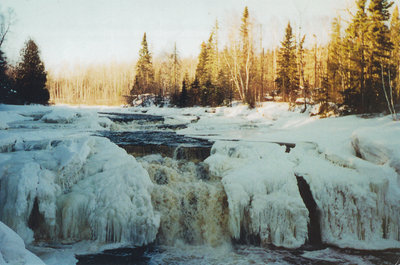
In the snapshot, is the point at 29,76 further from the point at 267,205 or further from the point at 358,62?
the point at 358,62

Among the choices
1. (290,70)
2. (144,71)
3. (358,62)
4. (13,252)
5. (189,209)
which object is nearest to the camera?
(13,252)

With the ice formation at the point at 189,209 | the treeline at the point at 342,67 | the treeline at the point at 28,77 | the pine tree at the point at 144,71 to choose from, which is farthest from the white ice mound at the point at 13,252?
the pine tree at the point at 144,71

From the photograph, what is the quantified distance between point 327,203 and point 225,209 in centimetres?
232

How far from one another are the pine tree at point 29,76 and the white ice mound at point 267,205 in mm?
19501

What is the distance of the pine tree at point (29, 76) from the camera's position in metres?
19.6

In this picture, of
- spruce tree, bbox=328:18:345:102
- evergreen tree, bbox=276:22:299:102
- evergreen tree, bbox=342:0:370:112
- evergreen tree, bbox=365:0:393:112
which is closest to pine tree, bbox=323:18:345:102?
spruce tree, bbox=328:18:345:102

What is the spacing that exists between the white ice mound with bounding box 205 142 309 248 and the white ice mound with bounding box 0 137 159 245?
73.6 inches

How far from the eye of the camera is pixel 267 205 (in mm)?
5500

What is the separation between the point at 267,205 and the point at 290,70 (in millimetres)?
26360

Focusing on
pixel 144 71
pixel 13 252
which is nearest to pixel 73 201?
pixel 13 252

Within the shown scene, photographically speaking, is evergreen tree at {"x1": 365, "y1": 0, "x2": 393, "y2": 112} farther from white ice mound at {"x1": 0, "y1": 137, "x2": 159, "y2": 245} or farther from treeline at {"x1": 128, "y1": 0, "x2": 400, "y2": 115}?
white ice mound at {"x1": 0, "y1": 137, "x2": 159, "y2": 245}

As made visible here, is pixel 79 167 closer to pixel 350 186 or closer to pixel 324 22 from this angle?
pixel 350 186

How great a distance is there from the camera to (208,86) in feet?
105

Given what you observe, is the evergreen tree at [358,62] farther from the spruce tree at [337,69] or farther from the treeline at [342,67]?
the spruce tree at [337,69]
